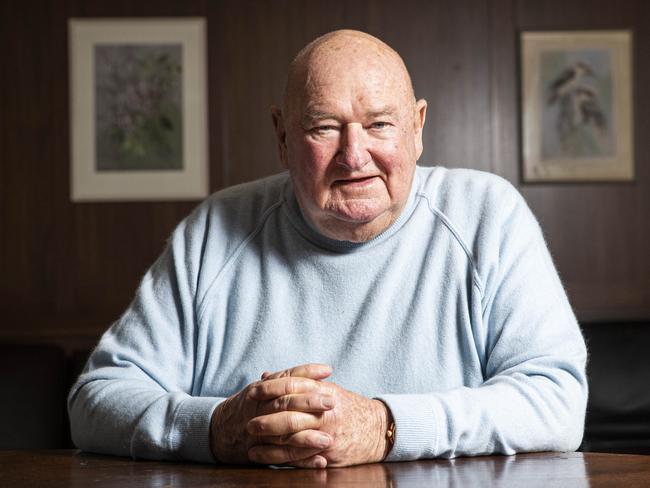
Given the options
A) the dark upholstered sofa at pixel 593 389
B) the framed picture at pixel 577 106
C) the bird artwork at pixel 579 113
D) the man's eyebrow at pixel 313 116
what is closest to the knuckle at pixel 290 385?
the man's eyebrow at pixel 313 116

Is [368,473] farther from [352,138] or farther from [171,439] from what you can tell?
[352,138]

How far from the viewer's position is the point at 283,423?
1.41 m

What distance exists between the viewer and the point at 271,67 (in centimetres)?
423

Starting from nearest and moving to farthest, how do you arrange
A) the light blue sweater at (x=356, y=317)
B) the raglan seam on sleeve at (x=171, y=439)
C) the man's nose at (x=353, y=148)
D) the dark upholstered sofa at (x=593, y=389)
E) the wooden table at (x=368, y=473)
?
the wooden table at (x=368, y=473)
the raglan seam on sleeve at (x=171, y=439)
the light blue sweater at (x=356, y=317)
the man's nose at (x=353, y=148)
the dark upholstered sofa at (x=593, y=389)

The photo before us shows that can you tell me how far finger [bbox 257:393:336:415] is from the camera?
4.63ft

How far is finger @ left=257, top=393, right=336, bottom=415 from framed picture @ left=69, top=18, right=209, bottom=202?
2860 mm

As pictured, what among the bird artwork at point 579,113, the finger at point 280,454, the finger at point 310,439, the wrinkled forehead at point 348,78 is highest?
the bird artwork at point 579,113

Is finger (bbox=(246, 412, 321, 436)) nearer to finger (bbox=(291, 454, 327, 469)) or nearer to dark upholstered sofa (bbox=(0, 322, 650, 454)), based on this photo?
finger (bbox=(291, 454, 327, 469))

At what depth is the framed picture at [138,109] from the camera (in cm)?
421

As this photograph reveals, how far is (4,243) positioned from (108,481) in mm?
3095

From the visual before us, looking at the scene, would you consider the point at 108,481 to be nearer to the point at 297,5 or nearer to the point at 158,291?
the point at 158,291

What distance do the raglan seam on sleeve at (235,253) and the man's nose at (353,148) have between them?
0.89ft

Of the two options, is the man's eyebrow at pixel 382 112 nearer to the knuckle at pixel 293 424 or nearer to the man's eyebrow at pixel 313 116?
the man's eyebrow at pixel 313 116

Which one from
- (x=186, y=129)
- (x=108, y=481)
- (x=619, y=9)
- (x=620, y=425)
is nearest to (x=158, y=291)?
(x=108, y=481)
